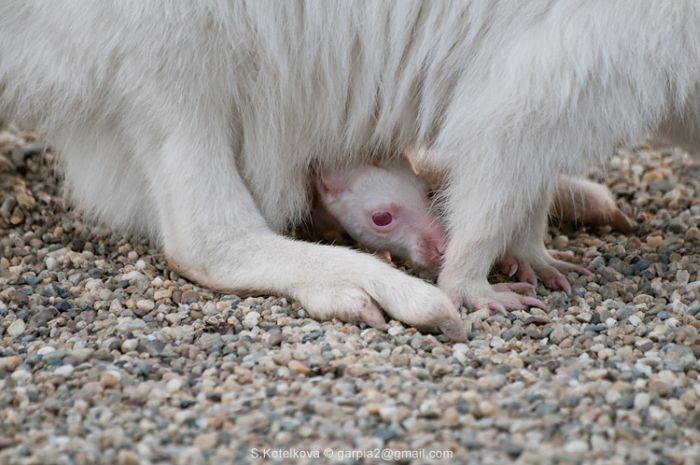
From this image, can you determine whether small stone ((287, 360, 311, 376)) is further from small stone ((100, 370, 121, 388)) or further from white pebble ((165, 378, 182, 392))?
small stone ((100, 370, 121, 388))

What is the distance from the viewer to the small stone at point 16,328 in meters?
3.91

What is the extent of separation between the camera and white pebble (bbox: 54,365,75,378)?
349cm

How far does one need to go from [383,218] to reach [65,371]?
1.41 metres

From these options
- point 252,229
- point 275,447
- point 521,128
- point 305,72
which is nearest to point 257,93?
point 305,72

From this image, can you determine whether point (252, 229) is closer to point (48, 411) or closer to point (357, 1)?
point (357, 1)

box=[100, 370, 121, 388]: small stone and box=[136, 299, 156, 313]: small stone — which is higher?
box=[136, 299, 156, 313]: small stone

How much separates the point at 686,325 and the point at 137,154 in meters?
1.93

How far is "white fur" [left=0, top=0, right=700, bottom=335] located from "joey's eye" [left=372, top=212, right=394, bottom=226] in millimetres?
230

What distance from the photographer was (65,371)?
3506 millimetres

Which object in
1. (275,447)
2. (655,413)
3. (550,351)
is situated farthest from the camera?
(550,351)

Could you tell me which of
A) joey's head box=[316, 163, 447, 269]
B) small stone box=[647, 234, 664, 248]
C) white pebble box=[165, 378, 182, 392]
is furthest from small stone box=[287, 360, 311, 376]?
small stone box=[647, 234, 664, 248]

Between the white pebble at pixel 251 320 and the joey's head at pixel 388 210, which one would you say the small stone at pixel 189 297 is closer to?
the white pebble at pixel 251 320

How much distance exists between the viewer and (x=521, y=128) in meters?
3.94

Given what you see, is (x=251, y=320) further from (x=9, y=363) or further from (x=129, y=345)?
(x=9, y=363)
